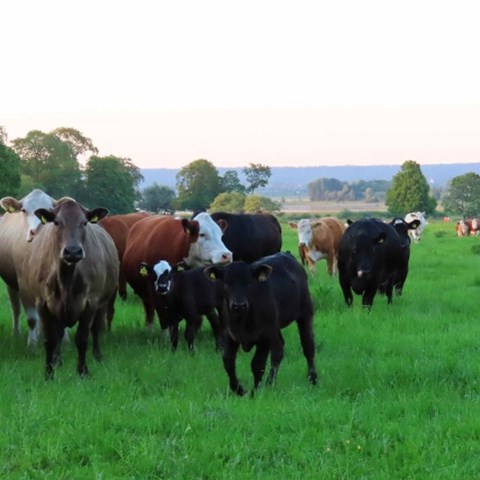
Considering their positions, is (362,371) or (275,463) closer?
(275,463)

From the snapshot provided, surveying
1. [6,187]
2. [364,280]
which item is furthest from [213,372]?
[6,187]

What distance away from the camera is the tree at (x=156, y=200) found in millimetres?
106688

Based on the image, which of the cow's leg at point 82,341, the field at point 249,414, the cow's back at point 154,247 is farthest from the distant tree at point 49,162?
the cow's leg at point 82,341

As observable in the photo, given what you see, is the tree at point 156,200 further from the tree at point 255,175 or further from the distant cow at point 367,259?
the distant cow at point 367,259

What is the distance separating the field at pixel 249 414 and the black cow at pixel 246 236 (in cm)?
355

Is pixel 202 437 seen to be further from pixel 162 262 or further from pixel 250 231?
pixel 250 231

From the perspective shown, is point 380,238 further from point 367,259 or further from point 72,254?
point 72,254

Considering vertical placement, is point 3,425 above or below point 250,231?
below

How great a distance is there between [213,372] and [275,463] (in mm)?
3014

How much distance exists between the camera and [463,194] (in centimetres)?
12925

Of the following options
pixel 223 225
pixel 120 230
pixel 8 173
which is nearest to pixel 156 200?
pixel 8 173

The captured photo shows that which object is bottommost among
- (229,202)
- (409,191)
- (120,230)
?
(229,202)

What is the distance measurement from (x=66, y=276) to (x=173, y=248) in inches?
143

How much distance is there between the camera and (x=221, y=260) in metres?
11.9
